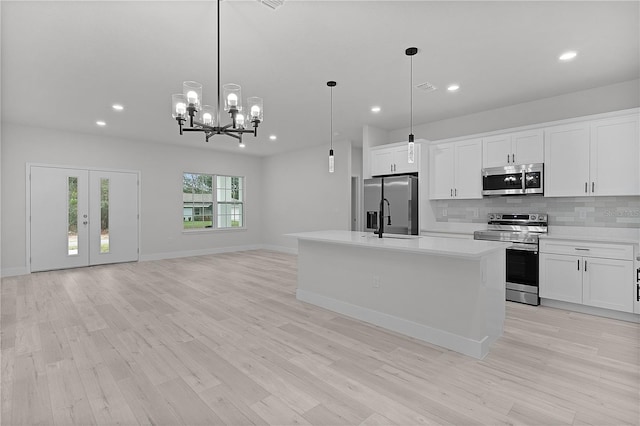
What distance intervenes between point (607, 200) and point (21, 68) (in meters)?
7.14

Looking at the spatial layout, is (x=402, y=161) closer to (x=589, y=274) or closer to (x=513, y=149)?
(x=513, y=149)

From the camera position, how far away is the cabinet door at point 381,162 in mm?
5680

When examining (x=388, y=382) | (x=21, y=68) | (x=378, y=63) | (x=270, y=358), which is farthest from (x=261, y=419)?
(x=21, y=68)

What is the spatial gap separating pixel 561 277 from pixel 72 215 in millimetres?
8438

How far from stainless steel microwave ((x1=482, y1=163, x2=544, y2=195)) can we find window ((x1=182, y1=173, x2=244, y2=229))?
21.8ft

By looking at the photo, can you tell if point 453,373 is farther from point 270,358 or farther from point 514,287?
point 514,287

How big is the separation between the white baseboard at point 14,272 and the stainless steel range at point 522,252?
7.96m

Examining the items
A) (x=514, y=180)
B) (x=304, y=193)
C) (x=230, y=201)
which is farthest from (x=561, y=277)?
(x=230, y=201)

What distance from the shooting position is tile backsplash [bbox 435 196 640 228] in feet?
12.8

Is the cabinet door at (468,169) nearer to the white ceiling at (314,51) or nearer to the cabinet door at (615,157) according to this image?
the white ceiling at (314,51)

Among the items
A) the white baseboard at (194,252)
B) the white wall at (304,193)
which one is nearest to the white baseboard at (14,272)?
the white baseboard at (194,252)

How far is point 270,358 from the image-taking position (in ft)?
8.61

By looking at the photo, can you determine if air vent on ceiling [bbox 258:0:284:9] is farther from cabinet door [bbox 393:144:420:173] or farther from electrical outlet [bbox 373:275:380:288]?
cabinet door [bbox 393:144:420:173]

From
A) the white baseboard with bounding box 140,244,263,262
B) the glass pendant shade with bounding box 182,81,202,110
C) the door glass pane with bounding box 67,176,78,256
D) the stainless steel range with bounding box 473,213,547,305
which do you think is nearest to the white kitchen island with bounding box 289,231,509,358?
the stainless steel range with bounding box 473,213,547,305
